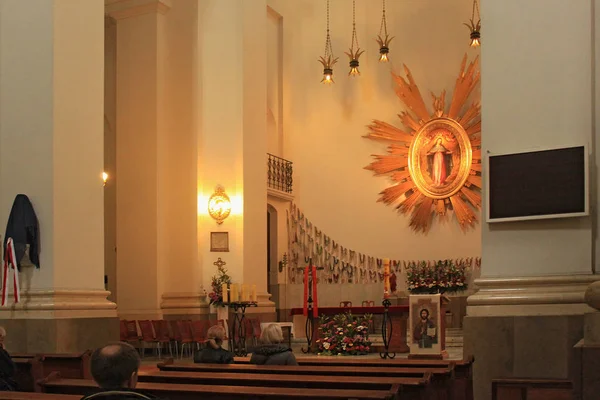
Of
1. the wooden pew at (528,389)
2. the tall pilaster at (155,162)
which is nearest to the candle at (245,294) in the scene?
the tall pilaster at (155,162)

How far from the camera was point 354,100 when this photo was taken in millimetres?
19016

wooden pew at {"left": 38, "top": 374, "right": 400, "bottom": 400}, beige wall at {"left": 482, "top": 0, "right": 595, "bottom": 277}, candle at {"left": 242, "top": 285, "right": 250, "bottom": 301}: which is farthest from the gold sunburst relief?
wooden pew at {"left": 38, "top": 374, "right": 400, "bottom": 400}

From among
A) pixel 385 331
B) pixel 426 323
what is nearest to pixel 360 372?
pixel 426 323

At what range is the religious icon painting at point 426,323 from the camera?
1045 cm

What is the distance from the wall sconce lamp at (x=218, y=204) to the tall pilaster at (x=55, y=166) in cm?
544

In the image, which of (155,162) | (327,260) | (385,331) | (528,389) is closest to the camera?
(528,389)

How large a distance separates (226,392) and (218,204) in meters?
10.3

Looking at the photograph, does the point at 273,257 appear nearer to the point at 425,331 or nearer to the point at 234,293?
the point at 234,293

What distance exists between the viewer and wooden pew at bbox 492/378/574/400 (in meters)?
5.41

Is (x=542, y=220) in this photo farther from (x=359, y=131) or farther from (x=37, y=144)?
(x=359, y=131)

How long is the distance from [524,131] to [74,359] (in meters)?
4.52

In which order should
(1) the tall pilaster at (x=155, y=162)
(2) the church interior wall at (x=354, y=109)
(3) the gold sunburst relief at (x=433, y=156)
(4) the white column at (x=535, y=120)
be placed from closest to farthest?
(4) the white column at (x=535, y=120) → (1) the tall pilaster at (x=155, y=162) → (3) the gold sunburst relief at (x=433, y=156) → (2) the church interior wall at (x=354, y=109)

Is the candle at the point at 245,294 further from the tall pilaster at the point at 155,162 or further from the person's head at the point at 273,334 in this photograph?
the person's head at the point at 273,334

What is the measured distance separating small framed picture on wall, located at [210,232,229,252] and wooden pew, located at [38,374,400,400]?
9167 mm
